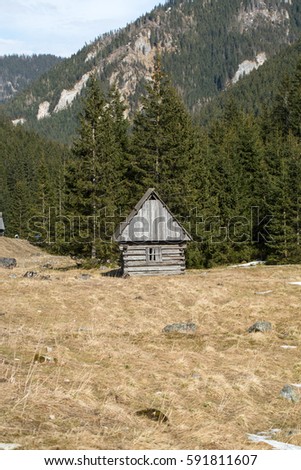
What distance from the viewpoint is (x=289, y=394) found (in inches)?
424

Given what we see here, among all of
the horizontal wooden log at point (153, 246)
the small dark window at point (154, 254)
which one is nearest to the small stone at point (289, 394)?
the horizontal wooden log at point (153, 246)

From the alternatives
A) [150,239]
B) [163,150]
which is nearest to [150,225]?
[150,239]

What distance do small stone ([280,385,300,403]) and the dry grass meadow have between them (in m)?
0.17

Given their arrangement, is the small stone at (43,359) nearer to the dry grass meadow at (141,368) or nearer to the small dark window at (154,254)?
the dry grass meadow at (141,368)

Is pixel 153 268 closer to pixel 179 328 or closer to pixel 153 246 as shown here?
pixel 153 246

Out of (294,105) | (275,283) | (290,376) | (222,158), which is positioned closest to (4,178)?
(294,105)

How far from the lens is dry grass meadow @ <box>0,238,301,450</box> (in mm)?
7496

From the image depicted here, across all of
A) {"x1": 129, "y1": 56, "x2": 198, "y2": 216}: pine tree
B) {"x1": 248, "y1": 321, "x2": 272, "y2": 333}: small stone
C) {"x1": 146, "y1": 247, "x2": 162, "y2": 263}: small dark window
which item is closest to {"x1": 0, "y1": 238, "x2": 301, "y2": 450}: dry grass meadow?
{"x1": 248, "y1": 321, "x2": 272, "y2": 333}: small stone

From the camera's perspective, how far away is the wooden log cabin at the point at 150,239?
3466cm

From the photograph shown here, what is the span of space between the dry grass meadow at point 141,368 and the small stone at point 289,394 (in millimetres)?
172

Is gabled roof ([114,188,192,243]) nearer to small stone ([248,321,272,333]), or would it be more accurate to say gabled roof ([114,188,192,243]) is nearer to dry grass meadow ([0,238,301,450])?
dry grass meadow ([0,238,301,450])

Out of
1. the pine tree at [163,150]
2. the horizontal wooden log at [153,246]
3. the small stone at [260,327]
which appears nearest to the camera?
the small stone at [260,327]

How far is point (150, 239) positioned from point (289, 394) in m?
24.4

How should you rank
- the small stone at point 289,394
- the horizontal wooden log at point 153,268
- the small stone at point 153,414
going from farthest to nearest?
the horizontal wooden log at point 153,268 < the small stone at point 289,394 < the small stone at point 153,414
